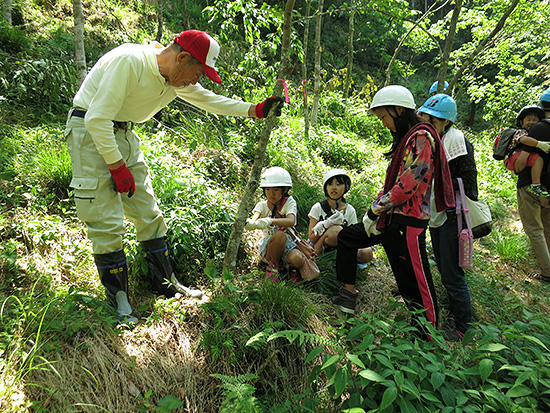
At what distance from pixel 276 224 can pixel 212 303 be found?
1.12 meters

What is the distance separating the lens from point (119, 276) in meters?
2.46

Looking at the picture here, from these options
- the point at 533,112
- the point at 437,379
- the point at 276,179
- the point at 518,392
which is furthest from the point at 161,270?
the point at 533,112

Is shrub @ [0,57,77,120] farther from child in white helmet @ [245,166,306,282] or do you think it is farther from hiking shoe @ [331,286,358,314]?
hiking shoe @ [331,286,358,314]

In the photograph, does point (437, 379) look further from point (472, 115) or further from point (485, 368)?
point (472, 115)

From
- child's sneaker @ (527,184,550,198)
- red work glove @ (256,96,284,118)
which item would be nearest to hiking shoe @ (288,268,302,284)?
red work glove @ (256,96,284,118)

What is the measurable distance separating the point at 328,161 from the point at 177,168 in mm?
4243

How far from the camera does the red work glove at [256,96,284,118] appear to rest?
2.62m

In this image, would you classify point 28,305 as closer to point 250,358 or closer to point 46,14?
point 250,358

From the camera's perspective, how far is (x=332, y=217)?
3.46m

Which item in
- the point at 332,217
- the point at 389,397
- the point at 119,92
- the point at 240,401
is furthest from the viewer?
the point at 332,217

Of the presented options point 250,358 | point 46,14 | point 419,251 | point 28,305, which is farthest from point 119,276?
point 46,14

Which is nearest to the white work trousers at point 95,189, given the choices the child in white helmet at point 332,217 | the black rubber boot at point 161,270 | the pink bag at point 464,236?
the black rubber boot at point 161,270

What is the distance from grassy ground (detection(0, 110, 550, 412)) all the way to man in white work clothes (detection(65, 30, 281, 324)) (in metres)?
0.37

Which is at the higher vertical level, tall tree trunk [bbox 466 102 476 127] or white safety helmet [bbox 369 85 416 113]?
tall tree trunk [bbox 466 102 476 127]
